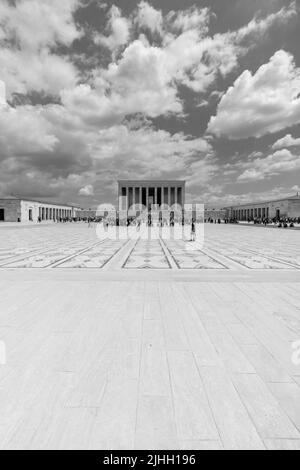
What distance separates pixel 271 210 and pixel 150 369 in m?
77.8

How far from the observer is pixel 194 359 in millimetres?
2941

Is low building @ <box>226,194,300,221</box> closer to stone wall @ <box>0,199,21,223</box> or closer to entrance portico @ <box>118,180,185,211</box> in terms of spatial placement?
entrance portico @ <box>118,180,185,211</box>

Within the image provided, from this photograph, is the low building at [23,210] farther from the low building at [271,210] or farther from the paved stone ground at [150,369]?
the paved stone ground at [150,369]

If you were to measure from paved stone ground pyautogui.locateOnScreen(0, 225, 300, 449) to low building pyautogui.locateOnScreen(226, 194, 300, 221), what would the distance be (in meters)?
65.7

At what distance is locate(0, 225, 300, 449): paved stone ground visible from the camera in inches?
74.9

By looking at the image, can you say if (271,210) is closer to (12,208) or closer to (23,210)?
(23,210)

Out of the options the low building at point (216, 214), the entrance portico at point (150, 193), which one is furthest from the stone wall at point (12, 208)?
the low building at point (216, 214)

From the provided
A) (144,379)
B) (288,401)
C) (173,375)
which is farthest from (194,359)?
(288,401)

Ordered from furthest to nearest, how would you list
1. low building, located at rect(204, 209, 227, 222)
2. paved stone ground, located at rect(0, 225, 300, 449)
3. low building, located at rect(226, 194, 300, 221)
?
low building, located at rect(204, 209, 227, 222) < low building, located at rect(226, 194, 300, 221) < paved stone ground, located at rect(0, 225, 300, 449)

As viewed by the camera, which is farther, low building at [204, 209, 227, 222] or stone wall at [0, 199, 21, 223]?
low building at [204, 209, 227, 222]

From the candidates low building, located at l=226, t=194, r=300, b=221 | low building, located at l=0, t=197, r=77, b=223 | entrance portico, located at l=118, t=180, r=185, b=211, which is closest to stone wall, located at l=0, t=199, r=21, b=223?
low building, located at l=0, t=197, r=77, b=223

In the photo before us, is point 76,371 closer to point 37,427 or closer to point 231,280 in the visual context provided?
point 37,427

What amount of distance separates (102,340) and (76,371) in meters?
0.74

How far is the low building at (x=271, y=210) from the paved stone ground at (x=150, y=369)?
6566cm
